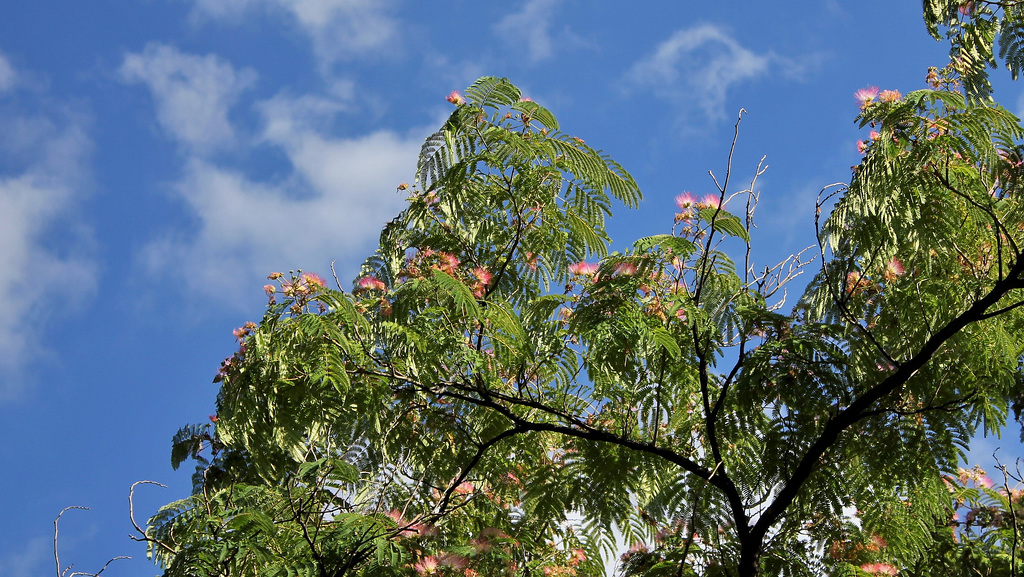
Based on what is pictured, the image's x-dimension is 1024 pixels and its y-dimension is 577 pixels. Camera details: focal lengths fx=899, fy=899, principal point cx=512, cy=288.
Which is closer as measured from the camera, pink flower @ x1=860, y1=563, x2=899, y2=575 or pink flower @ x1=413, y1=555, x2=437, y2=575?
pink flower @ x1=860, y1=563, x2=899, y2=575

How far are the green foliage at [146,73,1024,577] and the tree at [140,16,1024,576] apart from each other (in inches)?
0.7

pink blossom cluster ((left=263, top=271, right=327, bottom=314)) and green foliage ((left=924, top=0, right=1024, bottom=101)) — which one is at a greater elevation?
green foliage ((left=924, top=0, right=1024, bottom=101))

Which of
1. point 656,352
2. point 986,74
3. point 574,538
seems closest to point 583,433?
point 656,352

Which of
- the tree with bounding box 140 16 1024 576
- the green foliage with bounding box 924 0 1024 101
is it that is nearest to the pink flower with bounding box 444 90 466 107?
the tree with bounding box 140 16 1024 576

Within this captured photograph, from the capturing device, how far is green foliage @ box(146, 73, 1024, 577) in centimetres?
469

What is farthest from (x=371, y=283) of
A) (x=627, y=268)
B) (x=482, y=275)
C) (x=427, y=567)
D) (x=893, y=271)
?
(x=893, y=271)

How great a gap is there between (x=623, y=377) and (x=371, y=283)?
2046 millimetres

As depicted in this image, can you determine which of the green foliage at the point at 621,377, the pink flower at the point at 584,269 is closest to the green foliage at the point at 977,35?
the green foliage at the point at 621,377

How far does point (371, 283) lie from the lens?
6.20 metres

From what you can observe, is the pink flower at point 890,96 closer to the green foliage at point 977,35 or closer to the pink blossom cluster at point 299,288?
the green foliage at point 977,35

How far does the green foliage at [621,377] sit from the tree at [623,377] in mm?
18

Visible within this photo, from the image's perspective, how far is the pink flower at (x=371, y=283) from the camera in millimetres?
6191

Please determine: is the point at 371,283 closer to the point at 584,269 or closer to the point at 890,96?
the point at 584,269

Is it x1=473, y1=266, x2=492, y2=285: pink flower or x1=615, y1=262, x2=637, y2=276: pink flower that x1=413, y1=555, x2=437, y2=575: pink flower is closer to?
x1=473, y1=266, x2=492, y2=285: pink flower
